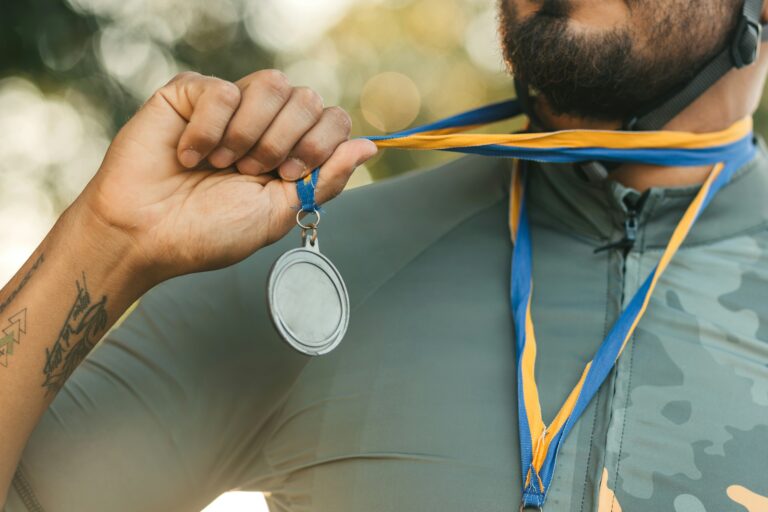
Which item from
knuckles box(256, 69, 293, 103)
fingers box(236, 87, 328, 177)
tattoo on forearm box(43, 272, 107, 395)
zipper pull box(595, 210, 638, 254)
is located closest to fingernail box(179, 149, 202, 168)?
fingers box(236, 87, 328, 177)

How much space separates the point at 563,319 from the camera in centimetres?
243

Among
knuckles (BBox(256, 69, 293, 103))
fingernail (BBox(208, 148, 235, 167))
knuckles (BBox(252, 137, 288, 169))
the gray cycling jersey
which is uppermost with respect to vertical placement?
knuckles (BBox(256, 69, 293, 103))

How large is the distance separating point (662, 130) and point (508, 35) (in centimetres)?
52

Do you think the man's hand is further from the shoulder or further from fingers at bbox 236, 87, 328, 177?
the shoulder

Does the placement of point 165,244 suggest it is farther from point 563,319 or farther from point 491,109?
point 491,109

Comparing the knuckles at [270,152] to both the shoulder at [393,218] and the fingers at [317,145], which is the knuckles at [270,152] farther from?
the shoulder at [393,218]

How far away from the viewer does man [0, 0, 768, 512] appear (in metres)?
2.12

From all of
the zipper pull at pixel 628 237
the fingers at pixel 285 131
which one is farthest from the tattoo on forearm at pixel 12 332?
the zipper pull at pixel 628 237

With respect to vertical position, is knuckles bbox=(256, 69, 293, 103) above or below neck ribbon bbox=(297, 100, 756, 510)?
above

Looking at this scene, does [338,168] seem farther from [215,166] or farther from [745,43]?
[745,43]

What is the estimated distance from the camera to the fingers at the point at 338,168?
2107 millimetres

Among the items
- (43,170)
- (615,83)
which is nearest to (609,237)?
(615,83)

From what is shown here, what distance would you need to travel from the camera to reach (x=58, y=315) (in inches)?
83.8

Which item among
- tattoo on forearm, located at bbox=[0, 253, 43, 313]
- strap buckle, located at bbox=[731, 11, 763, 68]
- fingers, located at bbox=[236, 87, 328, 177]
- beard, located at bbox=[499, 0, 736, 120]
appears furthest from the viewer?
strap buckle, located at bbox=[731, 11, 763, 68]
